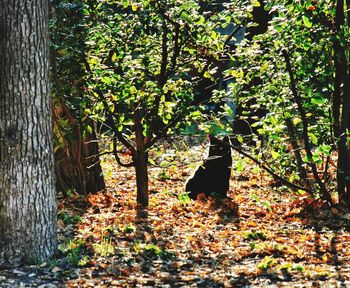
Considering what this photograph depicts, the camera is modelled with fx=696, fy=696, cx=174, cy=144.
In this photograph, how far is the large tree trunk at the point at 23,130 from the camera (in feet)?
21.4

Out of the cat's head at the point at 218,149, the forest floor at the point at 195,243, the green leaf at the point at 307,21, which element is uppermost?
the green leaf at the point at 307,21

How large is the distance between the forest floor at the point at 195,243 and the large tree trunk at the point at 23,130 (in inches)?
14.1

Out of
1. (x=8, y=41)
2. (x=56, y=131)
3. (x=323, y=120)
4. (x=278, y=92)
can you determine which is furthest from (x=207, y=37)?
(x=8, y=41)

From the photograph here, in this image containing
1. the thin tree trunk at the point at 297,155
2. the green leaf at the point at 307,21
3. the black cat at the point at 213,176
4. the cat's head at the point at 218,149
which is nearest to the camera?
the green leaf at the point at 307,21

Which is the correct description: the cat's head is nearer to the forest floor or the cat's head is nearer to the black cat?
the black cat

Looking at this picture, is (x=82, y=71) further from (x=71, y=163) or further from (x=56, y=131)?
(x=71, y=163)

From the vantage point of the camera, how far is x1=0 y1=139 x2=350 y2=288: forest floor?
649cm

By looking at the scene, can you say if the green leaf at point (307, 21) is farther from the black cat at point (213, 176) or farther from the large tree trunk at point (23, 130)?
the black cat at point (213, 176)

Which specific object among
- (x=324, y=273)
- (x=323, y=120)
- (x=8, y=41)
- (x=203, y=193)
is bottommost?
(x=324, y=273)

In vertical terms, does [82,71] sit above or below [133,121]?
above

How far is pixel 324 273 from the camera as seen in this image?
662 cm

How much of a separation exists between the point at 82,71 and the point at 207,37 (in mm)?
1693

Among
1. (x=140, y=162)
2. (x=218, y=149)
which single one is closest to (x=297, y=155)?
(x=218, y=149)

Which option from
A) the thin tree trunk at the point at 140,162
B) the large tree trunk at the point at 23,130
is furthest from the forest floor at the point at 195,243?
the large tree trunk at the point at 23,130
